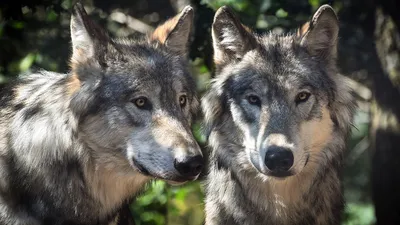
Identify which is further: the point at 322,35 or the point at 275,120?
the point at 322,35

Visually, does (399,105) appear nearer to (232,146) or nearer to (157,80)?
(232,146)

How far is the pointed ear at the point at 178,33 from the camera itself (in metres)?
5.34

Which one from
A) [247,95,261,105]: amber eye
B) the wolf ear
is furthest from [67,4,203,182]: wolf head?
the wolf ear

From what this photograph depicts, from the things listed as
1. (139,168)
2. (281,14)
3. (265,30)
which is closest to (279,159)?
(139,168)

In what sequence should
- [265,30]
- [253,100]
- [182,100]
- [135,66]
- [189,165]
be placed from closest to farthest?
[189,165] → [135,66] → [182,100] → [253,100] → [265,30]

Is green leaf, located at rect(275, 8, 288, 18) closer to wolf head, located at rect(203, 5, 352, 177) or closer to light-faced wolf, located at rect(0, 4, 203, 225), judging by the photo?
wolf head, located at rect(203, 5, 352, 177)

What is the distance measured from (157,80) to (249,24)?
7.23ft

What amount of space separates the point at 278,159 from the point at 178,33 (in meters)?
1.24

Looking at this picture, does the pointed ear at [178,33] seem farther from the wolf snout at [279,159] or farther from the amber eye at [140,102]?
the wolf snout at [279,159]

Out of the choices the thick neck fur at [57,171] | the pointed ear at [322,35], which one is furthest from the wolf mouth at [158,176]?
the pointed ear at [322,35]

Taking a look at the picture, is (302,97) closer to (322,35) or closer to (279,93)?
(279,93)

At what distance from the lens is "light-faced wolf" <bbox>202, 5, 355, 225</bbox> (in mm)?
5039

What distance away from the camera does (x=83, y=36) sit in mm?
4840

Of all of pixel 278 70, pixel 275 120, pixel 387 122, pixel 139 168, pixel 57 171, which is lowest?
pixel 387 122
